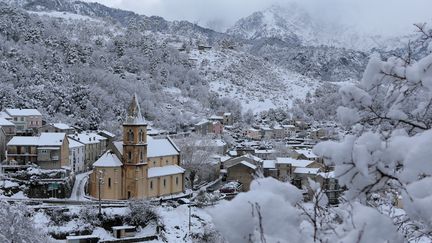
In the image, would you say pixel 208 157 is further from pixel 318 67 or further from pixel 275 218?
pixel 318 67

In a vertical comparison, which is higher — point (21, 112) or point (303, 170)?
point (21, 112)

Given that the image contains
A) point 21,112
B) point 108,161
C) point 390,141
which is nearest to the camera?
point 390,141

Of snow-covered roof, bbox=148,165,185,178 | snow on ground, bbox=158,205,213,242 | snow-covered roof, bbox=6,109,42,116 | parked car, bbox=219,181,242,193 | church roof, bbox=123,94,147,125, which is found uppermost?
church roof, bbox=123,94,147,125

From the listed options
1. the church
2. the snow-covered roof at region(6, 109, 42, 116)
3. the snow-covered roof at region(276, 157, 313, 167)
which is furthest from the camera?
the snow-covered roof at region(6, 109, 42, 116)

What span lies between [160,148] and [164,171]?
201cm

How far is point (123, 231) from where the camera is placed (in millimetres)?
24859

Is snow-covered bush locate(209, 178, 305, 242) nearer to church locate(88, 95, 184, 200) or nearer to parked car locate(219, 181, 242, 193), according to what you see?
church locate(88, 95, 184, 200)

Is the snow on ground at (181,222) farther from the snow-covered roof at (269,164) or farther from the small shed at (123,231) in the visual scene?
the snow-covered roof at (269,164)

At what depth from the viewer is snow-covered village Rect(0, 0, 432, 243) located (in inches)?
77.7

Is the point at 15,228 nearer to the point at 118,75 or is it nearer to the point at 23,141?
the point at 23,141

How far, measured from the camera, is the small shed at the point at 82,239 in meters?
22.7

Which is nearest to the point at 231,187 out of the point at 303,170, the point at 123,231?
the point at 303,170

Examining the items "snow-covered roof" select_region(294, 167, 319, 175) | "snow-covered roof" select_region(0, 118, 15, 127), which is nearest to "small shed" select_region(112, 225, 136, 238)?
"snow-covered roof" select_region(294, 167, 319, 175)

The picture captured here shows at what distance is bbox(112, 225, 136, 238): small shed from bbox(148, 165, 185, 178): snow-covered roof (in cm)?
588
